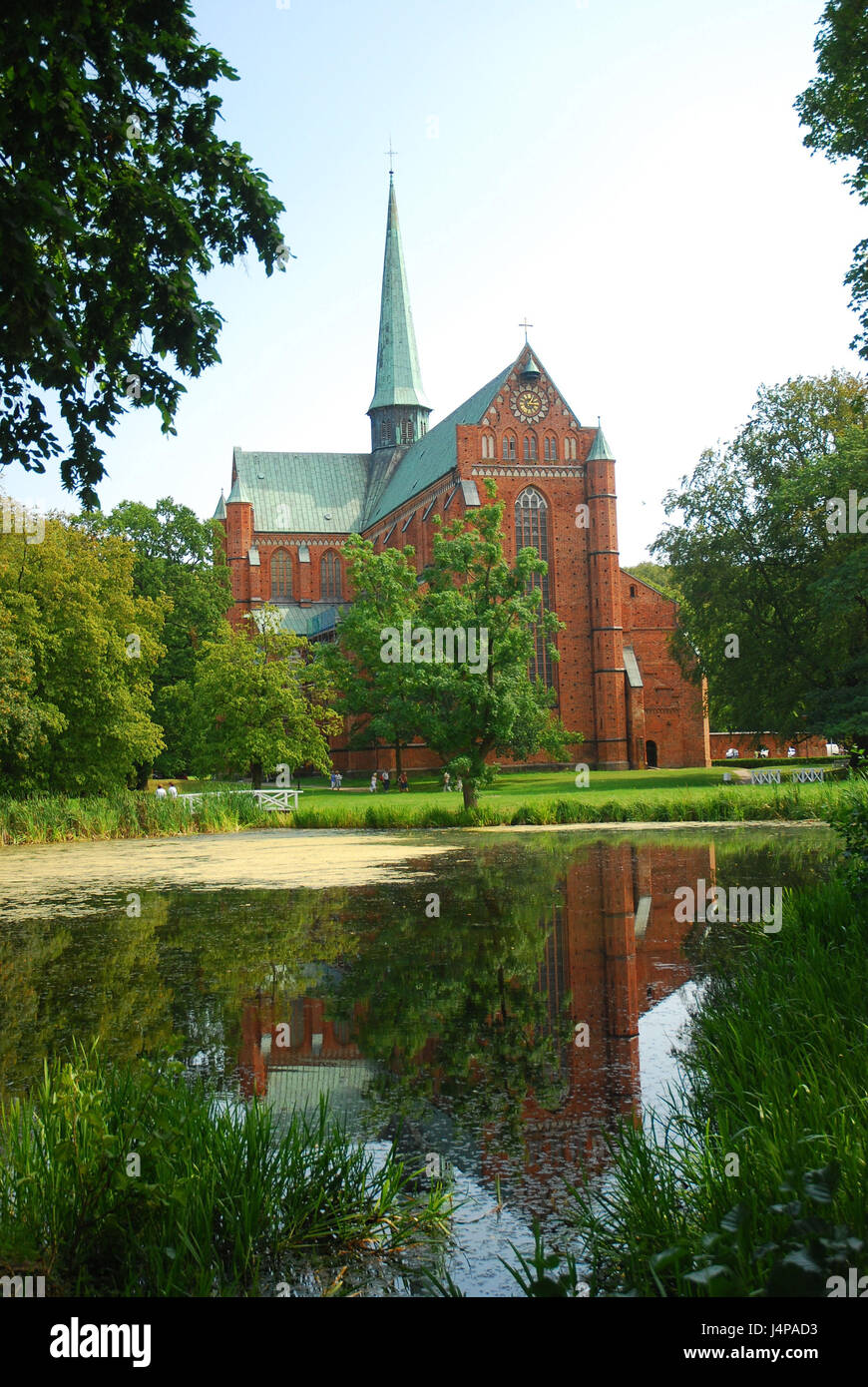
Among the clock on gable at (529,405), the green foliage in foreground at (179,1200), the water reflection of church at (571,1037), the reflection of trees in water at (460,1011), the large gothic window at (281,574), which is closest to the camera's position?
the green foliage in foreground at (179,1200)

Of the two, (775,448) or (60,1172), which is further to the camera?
(775,448)

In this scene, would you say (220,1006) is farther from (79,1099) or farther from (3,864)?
(3,864)

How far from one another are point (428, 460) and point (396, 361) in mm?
14583

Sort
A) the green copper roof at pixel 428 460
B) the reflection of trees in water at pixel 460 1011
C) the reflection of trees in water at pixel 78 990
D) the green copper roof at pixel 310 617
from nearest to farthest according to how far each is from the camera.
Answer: the reflection of trees in water at pixel 460 1011 < the reflection of trees in water at pixel 78 990 < the green copper roof at pixel 428 460 < the green copper roof at pixel 310 617

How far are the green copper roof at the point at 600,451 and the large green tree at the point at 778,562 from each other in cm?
1245

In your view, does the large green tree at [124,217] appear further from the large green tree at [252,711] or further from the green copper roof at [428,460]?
the green copper roof at [428,460]

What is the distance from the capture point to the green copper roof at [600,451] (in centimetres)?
5469

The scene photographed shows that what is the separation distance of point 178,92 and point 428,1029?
615cm

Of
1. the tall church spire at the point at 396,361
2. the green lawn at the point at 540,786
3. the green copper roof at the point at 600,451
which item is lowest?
the green lawn at the point at 540,786

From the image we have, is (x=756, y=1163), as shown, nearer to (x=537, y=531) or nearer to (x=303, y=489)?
(x=537, y=531)

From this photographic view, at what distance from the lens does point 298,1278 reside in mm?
4000

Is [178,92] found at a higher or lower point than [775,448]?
lower

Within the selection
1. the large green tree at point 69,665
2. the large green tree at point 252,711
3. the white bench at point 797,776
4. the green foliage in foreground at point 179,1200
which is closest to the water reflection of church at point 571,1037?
the green foliage in foreground at point 179,1200
